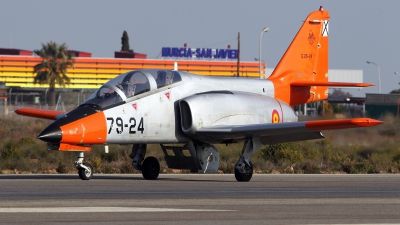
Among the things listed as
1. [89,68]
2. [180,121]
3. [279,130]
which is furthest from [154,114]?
[89,68]

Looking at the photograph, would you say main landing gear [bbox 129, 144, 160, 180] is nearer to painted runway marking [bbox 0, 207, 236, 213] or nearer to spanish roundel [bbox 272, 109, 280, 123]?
spanish roundel [bbox 272, 109, 280, 123]

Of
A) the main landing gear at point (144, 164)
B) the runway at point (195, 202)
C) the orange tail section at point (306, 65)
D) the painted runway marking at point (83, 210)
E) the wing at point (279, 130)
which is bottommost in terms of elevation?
the runway at point (195, 202)

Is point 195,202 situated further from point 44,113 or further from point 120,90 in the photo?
point 44,113

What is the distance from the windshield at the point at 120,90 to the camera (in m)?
17.7

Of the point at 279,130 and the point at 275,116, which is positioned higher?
the point at 275,116

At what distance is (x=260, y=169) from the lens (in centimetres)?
2525

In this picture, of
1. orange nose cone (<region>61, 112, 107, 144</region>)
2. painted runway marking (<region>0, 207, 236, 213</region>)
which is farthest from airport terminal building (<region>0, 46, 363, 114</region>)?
painted runway marking (<region>0, 207, 236, 213</region>)

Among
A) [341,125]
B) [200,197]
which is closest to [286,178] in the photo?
[341,125]

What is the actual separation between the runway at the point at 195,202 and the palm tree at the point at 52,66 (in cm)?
6094

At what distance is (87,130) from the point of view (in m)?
17.0

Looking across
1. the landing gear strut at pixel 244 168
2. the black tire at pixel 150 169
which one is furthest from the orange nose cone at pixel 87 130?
the landing gear strut at pixel 244 168

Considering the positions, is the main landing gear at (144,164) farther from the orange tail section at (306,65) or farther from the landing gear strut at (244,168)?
the orange tail section at (306,65)

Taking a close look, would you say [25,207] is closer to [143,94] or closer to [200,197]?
[200,197]

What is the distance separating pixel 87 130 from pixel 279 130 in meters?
4.46
